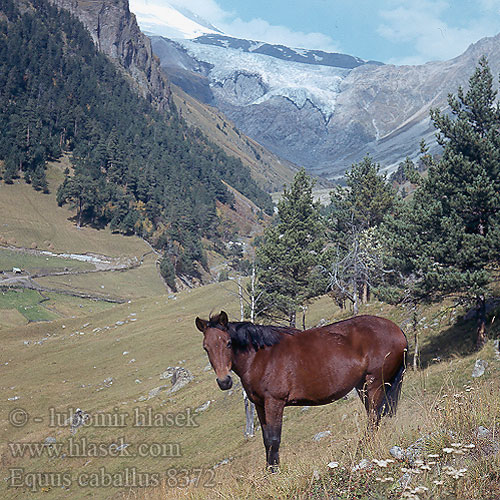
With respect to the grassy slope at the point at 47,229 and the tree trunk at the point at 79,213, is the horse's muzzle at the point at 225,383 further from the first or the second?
the tree trunk at the point at 79,213

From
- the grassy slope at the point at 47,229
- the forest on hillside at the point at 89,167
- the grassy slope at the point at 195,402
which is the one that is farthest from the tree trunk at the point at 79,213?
the grassy slope at the point at 195,402

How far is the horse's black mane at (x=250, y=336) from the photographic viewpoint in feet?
27.5

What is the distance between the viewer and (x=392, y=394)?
8844 millimetres

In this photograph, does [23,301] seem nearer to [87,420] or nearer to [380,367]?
[87,420]

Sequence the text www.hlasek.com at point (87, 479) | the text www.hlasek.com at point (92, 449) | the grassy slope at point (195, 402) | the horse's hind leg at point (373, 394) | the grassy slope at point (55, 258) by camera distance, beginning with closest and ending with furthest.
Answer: the grassy slope at point (195, 402) < the horse's hind leg at point (373, 394) < the text www.hlasek.com at point (87, 479) < the text www.hlasek.com at point (92, 449) < the grassy slope at point (55, 258)

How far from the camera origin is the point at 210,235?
576 ft

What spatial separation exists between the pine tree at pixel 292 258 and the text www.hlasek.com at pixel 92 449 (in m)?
13.8

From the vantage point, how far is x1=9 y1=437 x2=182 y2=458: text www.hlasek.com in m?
27.3

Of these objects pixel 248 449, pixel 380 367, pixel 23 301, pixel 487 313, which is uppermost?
pixel 380 367

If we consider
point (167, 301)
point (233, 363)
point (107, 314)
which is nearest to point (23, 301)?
point (107, 314)

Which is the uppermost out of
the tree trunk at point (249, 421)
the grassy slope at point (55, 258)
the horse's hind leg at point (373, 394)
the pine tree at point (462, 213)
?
the pine tree at point (462, 213)

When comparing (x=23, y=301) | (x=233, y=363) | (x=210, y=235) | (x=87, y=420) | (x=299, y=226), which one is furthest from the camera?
(x=210, y=235)

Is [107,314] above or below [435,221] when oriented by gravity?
below

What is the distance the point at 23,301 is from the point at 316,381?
277ft
